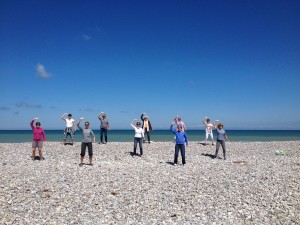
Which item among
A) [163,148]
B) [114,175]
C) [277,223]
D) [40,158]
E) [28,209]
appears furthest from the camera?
[163,148]

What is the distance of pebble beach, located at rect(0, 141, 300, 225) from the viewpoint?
844 centimetres

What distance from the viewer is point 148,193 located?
1046 centimetres

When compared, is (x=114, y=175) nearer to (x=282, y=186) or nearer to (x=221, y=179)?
(x=221, y=179)

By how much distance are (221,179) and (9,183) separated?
918 centimetres

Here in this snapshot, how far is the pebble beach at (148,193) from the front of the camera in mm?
8438

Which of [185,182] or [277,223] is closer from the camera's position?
[277,223]

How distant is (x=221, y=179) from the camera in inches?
492

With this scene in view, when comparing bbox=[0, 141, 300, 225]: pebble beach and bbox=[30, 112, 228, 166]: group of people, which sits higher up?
bbox=[30, 112, 228, 166]: group of people

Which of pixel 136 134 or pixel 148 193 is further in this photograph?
pixel 136 134

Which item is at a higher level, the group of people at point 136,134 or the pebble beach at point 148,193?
the group of people at point 136,134

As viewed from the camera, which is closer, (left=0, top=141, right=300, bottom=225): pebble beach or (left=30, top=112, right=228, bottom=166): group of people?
(left=0, top=141, right=300, bottom=225): pebble beach

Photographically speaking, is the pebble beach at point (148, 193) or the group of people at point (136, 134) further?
the group of people at point (136, 134)

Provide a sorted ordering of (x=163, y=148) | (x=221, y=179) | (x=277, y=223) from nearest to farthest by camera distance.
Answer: (x=277, y=223) < (x=221, y=179) < (x=163, y=148)

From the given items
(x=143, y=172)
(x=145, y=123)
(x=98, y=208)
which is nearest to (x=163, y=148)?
(x=145, y=123)
